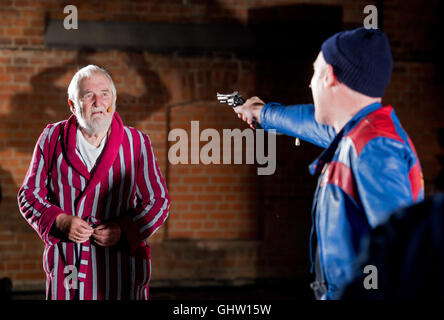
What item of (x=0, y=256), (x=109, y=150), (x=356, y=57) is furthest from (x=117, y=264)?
(x=0, y=256)

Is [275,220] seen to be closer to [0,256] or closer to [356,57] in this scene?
[0,256]

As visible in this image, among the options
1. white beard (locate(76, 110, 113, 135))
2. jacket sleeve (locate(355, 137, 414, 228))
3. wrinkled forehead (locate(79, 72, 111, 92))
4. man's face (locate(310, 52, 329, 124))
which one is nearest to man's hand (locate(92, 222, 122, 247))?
white beard (locate(76, 110, 113, 135))

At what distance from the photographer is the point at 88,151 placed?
96.9 inches

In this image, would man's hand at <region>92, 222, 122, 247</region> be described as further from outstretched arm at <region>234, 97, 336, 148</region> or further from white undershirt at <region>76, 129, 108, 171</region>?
outstretched arm at <region>234, 97, 336, 148</region>

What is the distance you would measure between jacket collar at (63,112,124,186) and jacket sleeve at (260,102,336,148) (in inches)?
31.4

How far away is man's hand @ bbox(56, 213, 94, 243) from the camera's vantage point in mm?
2256

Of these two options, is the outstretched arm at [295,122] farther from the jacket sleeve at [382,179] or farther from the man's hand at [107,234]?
the man's hand at [107,234]

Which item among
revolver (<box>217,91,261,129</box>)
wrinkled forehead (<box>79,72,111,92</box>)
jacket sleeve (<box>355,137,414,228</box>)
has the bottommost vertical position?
jacket sleeve (<box>355,137,414,228</box>)

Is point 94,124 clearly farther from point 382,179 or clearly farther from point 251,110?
point 382,179

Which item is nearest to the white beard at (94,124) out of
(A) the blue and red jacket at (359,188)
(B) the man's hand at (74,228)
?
(B) the man's hand at (74,228)

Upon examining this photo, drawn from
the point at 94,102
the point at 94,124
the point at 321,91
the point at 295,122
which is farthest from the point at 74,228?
the point at 321,91

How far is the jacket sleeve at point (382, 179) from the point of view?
5.10ft

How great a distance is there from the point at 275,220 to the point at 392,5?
110 inches

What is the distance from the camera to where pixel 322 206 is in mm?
1730
